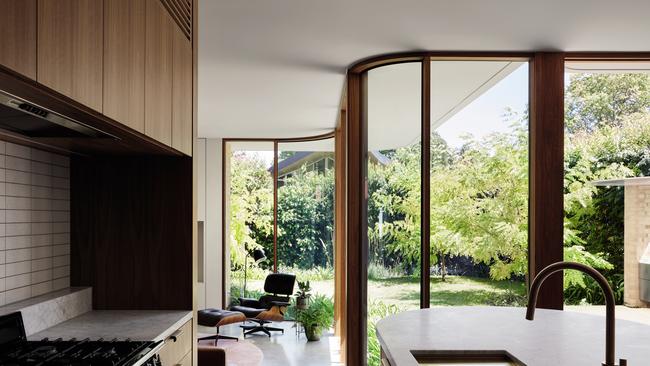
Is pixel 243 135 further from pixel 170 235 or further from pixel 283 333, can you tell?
pixel 170 235

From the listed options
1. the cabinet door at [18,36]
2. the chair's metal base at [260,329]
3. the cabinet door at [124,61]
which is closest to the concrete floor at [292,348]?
the chair's metal base at [260,329]

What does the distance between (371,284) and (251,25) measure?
85.2 inches

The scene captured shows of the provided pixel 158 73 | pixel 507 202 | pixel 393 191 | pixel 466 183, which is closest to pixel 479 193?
pixel 466 183

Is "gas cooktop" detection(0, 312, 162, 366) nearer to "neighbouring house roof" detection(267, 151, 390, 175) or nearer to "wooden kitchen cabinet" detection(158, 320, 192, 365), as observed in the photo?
"wooden kitchen cabinet" detection(158, 320, 192, 365)

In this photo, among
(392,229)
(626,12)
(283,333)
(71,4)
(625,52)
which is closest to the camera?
(71,4)

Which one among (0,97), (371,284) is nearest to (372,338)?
(371,284)

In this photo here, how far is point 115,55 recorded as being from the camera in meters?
2.09

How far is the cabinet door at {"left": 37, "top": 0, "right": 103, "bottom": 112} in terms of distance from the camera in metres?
1.55

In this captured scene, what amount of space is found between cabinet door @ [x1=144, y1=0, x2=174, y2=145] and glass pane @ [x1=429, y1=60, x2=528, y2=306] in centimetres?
201

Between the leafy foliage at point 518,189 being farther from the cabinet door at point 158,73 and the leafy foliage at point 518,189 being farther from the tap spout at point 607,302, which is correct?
the tap spout at point 607,302

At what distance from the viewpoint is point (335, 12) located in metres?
3.22

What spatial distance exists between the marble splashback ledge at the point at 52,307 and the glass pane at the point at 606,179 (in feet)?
10.3

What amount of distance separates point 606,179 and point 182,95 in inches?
116

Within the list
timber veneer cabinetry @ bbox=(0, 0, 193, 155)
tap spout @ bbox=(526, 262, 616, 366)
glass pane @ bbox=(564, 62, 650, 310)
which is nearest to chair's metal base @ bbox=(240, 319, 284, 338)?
glass pane @ bbox=(564, 62, 650, 310)
